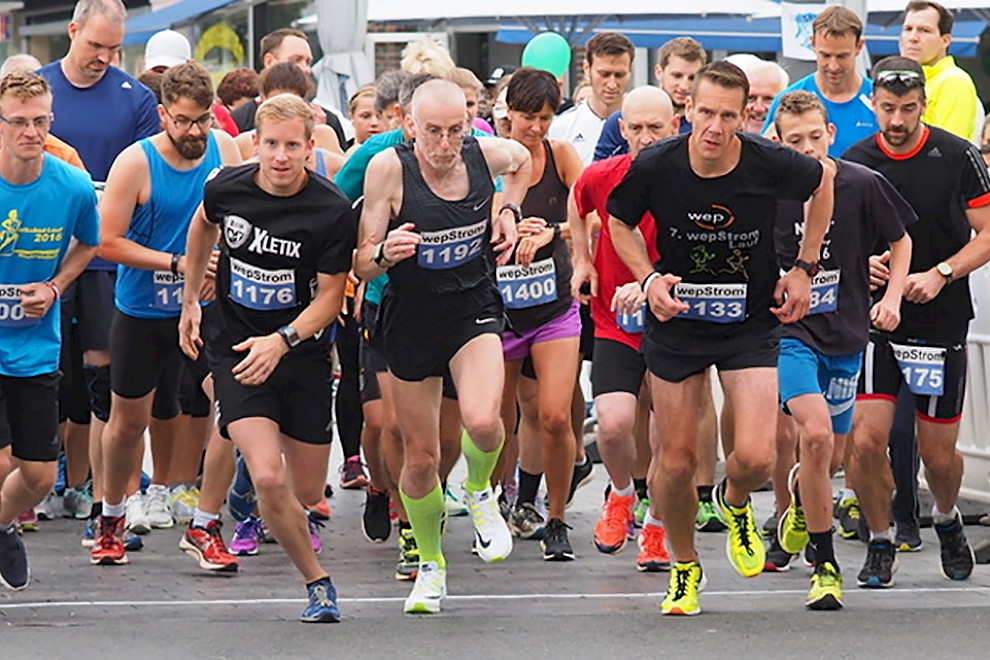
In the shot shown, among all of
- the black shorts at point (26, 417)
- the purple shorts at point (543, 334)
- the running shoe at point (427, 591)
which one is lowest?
the running shoe at point (427, 591)

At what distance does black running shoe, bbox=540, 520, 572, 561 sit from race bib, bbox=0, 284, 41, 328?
250 centimetres

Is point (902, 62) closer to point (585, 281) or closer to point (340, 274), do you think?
point (585, 281)

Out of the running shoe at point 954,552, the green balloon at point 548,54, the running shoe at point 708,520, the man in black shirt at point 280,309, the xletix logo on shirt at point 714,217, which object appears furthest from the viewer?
the green balloon at point 548,54

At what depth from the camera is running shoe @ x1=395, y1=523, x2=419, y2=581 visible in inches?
351

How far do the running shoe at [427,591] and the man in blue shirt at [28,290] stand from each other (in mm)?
1442

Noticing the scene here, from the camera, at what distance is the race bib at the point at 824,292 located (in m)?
8.48

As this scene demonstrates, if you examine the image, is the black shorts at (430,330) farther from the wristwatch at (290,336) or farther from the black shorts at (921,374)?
the black shorts at (921,374)

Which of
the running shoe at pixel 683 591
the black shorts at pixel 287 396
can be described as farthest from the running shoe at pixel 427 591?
the running shoe at pixel 683 591

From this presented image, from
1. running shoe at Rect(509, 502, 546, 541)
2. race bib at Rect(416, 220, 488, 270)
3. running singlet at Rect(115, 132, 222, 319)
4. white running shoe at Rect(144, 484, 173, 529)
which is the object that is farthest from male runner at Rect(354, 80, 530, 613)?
white running shoe at Rect(144, 484, 173, 529)

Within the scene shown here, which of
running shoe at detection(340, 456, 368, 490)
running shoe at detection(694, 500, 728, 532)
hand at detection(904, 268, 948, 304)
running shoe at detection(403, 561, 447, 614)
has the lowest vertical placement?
running shoe at detection(340, 456, 368, 490)

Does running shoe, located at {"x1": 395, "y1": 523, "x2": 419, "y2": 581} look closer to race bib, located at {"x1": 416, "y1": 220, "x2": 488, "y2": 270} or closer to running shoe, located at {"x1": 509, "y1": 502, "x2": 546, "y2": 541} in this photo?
running shoe, located at {"x1": 509, "y1": 502, "x2": 546, "y2": 541}

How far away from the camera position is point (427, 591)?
8.04 metres

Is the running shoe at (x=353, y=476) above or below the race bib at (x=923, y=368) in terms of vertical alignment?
below

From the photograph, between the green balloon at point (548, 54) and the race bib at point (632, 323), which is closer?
the race bib at point (632, 323)
